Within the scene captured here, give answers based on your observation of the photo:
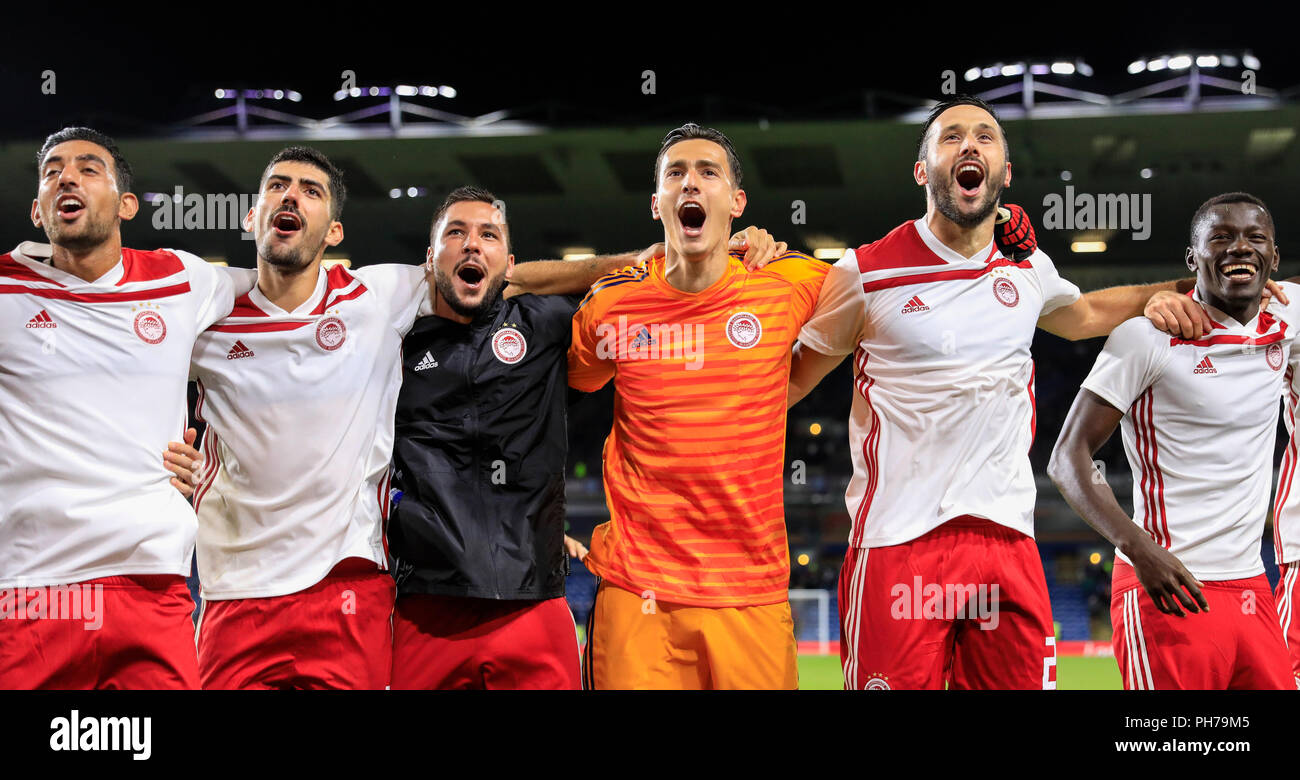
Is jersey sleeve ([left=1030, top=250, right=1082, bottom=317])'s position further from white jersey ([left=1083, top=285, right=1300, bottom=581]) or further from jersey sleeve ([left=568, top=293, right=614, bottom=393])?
jersey sleeve ([left=568, top=293, right=614, bottom=393])

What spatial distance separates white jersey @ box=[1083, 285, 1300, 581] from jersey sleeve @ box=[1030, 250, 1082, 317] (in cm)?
28

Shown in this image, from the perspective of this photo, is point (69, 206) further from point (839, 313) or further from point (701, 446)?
point (839, 313)

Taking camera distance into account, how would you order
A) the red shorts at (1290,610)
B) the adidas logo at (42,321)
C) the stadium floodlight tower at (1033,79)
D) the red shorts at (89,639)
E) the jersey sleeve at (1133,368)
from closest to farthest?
the red shorts at (89,639), the adidas logo at (42,321), the jersey sleeve at (1133,368), the red shorts at (1290,610), the stadium floodlight tower at (1033,79)

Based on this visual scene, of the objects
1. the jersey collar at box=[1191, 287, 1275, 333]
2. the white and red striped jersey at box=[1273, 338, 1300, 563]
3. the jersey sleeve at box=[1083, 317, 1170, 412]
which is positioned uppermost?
the jersey collar at box=[1191, 287, 1275, 333]

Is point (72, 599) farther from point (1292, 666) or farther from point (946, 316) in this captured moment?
point (1292, 666)

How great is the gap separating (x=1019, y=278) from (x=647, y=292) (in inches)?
53.9

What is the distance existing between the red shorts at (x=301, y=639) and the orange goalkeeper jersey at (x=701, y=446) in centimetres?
89

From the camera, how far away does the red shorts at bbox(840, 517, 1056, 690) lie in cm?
375

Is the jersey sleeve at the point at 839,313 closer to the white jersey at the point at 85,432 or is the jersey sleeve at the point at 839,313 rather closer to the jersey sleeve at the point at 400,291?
the jersey sleeve at the point at 400,291

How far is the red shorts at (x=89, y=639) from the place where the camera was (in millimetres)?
3709

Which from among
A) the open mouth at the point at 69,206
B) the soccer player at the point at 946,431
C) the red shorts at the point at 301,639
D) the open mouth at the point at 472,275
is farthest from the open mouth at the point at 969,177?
the open mouth at the point at 69,206

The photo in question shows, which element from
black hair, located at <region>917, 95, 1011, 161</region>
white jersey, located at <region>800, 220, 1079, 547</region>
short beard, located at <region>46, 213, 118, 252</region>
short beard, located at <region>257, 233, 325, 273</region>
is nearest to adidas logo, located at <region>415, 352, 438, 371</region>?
short beard, located at <region>257, 233, 325, 273</region>

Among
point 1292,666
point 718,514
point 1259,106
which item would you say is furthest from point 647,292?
point 1259,106

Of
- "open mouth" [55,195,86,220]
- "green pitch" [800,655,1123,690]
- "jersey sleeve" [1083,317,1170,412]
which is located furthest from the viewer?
"green pitch" [800,655,1123,690]
